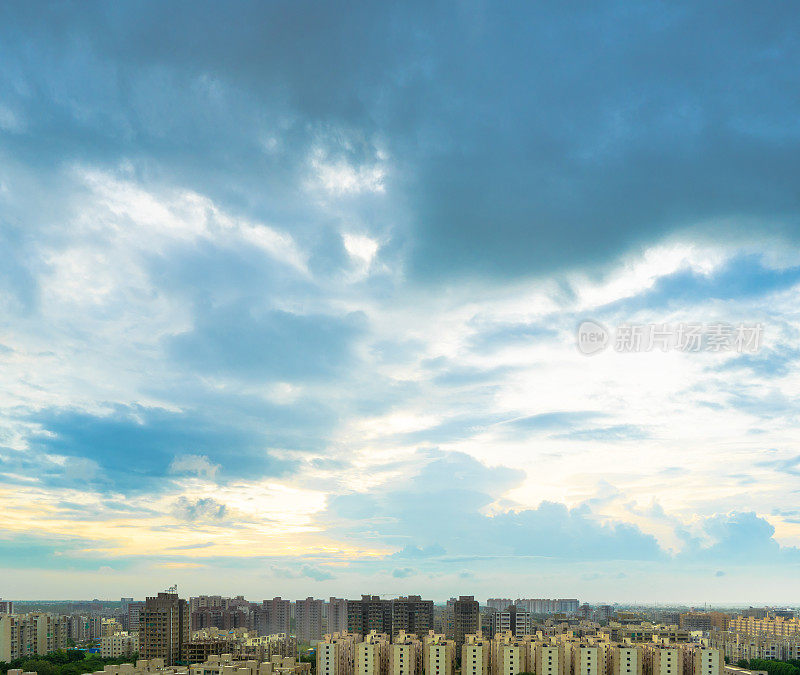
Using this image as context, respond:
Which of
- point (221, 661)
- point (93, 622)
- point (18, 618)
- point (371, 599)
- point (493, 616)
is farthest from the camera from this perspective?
point (93, 622)

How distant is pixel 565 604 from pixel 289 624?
3177 centimetres

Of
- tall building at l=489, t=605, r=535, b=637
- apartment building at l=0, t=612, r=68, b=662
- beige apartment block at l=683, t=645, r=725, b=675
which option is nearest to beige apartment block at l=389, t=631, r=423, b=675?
beige apartment block at l=683, t=645, r=725, b=675

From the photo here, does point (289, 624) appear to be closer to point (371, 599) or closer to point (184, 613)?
point (371, 599)

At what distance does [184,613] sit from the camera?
20609mm

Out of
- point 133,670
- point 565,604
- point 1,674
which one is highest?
point 133,670

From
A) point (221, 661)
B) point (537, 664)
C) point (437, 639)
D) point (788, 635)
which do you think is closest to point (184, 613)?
point (221, 661)

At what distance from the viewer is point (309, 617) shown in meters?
35.3

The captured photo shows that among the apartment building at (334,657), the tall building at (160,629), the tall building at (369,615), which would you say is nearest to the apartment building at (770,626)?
the tall building at (369,615)

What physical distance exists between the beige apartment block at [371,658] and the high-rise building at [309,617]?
2015cm

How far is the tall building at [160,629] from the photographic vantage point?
19359mm

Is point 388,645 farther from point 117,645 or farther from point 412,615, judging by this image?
point 117,645

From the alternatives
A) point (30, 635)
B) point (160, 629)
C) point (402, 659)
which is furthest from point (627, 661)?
point (30, 635)

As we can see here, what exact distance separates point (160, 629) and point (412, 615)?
31.7ft

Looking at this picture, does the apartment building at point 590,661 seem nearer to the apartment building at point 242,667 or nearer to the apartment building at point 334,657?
the apartment building at point 334,657
